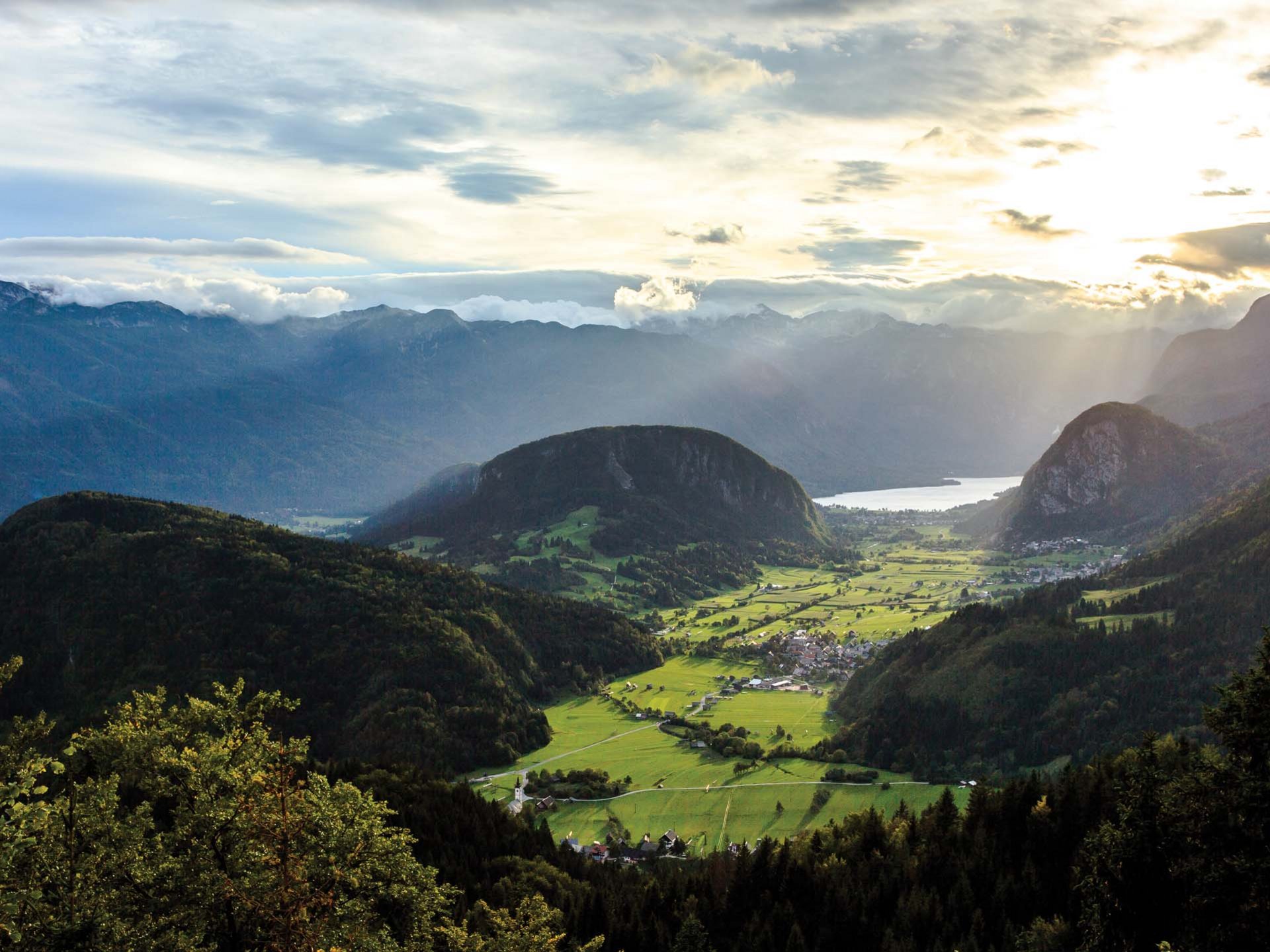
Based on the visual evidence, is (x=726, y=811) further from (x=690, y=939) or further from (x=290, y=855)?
(x=290, y=855)

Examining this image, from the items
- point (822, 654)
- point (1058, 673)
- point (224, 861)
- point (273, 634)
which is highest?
point (224, 861)

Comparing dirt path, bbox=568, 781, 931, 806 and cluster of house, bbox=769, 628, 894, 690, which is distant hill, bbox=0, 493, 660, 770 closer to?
dirt path, bbox=568, 781, 931, 806

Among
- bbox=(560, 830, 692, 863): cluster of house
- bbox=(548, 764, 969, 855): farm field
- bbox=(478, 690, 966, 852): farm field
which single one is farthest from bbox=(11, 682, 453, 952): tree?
bbox=(478, 690, 966, 852): farm field

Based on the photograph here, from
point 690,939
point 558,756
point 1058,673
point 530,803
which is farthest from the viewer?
point 1058,673

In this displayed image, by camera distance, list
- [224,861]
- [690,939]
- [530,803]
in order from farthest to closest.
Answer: [530,803] → [690,939] → [224,861]

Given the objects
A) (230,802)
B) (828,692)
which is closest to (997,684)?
(828,692)

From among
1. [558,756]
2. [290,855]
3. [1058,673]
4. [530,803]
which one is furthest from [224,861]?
[1058,673]

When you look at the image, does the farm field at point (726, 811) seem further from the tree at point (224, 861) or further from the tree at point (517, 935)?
the tree at point (224, 861)

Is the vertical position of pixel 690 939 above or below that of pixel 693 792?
above
